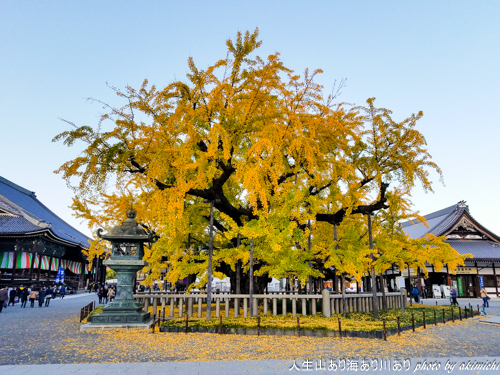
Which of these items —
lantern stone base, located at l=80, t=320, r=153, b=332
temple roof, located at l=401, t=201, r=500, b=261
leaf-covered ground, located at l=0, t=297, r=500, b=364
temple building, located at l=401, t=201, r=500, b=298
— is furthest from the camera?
temple roof, located at l=401, t=201, r=500, b=261

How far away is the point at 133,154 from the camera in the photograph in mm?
10555

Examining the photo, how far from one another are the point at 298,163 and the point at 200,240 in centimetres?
619

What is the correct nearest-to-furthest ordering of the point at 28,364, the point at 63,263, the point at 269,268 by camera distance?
1. the point at 28,364
2. the point at 269,268
3. the point at 63,263

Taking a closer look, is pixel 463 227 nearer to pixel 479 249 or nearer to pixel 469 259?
pixel 479 249

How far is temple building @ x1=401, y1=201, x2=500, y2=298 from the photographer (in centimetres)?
2925

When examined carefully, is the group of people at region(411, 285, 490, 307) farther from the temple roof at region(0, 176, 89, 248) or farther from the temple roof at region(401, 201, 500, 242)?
the temple roof at region(0, 176, 89, 248)

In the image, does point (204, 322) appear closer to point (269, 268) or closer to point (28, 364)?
point (269, 268)

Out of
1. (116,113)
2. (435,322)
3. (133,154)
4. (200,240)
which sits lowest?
(435,322)

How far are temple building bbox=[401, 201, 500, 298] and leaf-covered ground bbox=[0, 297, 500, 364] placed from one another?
2210cm

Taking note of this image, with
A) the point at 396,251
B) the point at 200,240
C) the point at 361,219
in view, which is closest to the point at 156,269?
the point at 200,240

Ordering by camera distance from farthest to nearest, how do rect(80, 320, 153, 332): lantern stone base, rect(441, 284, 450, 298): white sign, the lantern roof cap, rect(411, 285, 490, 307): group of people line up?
rect(441, 284, 450, 298): white sign < rect(411, 285, 490, 307): group of people < the lantern roof cap < rect(80, 320, 153, 332): lantern stone base

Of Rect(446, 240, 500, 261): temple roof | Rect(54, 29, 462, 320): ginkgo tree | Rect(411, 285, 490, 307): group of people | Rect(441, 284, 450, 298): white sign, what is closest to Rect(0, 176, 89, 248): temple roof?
Rect(54, 29, 462, 320): ginkgo tree

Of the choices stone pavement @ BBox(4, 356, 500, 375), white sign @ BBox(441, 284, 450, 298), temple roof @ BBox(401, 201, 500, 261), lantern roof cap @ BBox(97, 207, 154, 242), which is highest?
temple roof @ BBox(401, 201, 500, 261)

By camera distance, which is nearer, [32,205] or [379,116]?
[379,116]
